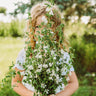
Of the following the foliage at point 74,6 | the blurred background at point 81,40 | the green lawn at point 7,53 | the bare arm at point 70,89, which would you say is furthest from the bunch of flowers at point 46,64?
the green lawn at point 7,53

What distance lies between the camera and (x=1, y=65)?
685 centimetres

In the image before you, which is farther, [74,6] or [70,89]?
[74,6]

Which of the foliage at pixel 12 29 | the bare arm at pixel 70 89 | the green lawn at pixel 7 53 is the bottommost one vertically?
the green lawn at pixel 7 53

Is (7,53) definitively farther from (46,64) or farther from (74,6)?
(46,64)

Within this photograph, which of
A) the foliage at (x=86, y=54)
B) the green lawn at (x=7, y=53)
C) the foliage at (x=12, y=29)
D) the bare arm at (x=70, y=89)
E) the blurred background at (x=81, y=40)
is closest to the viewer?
the bare arm at (x=70, y=89)

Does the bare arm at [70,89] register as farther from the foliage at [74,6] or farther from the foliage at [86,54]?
the foliage at [86,54]

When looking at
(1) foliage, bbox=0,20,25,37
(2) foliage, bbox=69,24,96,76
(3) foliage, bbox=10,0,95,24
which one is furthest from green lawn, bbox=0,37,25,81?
(2) foliage, bbox=69,24,96,76

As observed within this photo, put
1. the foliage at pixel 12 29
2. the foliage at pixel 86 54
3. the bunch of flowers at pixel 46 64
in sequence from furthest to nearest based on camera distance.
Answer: the foliage at pixel 12 29, the foliage at pixel 86 54, the bunch of flowers at pixel 46 64

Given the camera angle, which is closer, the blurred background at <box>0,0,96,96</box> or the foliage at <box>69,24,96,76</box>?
the blurred background at <box>0,0,96,96</box>

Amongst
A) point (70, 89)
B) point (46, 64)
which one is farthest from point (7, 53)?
point (46, 64)

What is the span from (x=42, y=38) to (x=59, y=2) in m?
4.19

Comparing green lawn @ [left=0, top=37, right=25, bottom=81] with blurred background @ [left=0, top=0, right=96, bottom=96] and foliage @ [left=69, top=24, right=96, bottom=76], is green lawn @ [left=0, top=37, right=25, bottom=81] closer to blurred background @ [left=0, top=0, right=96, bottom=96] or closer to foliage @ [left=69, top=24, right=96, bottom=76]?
blurred background @ [left=0, top=0, right=96, bottom=96]

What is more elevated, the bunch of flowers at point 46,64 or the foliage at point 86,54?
the bunch of flowers at point 46,64

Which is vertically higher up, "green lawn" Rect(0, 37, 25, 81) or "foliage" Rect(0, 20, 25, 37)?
"foliage" Rect(0, 20, 25, 37)
